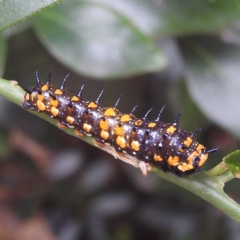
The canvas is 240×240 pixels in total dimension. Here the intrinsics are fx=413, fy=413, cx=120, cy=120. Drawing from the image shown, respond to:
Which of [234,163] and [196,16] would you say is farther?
[196,16]

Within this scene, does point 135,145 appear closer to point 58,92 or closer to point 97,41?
point 58,92

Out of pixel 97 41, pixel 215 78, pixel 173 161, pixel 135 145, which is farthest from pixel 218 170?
pixel 215 78

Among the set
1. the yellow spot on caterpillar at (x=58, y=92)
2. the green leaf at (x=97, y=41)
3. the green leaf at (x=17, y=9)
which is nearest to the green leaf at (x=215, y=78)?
the green leaf at (x=97, y=41)

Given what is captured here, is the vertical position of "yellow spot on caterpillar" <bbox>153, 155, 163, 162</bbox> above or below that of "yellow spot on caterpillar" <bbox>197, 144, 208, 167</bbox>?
below

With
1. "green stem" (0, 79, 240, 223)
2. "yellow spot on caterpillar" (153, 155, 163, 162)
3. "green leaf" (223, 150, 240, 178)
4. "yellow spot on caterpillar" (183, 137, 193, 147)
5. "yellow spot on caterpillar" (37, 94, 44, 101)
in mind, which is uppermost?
"green leaf" (223, 150, 240, 178)

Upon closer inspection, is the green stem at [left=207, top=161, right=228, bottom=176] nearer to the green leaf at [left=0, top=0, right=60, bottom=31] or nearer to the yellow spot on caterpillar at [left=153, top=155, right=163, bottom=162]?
the yellow spot on caterpillar at [left=153, top=155, right=163, bottom=162]

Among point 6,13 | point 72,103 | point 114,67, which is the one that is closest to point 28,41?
point 114,67

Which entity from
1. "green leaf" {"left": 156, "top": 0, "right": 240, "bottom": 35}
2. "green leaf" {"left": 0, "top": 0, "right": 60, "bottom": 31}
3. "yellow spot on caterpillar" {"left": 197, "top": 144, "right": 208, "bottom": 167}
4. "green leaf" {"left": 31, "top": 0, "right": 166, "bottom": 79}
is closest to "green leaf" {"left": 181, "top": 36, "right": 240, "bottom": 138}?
"green leaf" {"left": 156, "top": 0, "right": 240, "bottom": 35}
